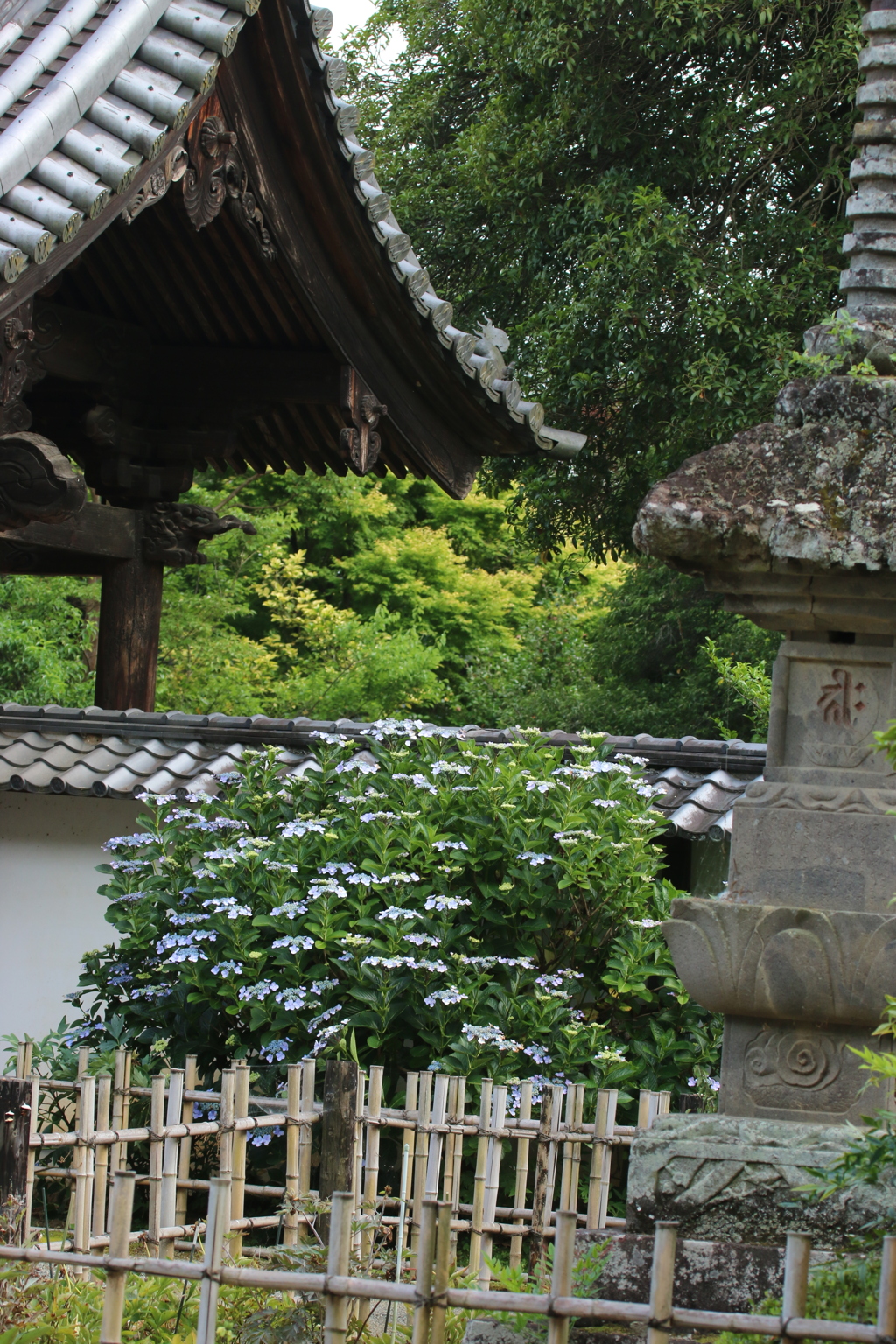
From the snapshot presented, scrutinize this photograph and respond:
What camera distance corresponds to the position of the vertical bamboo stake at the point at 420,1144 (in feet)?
12.7

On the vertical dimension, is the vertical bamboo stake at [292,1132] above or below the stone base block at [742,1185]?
below

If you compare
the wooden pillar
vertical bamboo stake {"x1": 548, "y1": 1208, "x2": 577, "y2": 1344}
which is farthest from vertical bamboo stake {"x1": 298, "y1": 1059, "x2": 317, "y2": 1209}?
the wooden pillar

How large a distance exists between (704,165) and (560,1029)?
817 centimetres

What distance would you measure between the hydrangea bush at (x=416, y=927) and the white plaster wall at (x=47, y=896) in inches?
46.4

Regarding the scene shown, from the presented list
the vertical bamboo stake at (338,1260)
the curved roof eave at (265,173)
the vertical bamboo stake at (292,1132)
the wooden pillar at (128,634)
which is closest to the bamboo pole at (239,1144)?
the vertical bamboo stake at (292,1132)

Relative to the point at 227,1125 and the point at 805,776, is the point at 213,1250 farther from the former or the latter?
the point at 805,776

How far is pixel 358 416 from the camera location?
5.73 meters

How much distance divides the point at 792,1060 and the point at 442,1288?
1.13m

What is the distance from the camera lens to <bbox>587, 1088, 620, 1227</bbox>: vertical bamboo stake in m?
3.99

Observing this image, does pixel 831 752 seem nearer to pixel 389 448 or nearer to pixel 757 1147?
pixel 757 1147

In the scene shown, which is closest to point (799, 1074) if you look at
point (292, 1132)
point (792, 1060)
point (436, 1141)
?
point (792, 1060)

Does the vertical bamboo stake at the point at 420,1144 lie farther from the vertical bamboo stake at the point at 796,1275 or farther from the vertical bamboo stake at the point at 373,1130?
the vertical bamboo stake at the point at 796,1275

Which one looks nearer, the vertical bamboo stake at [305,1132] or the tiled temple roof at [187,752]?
the vertical bamboo stake at [305,1132]

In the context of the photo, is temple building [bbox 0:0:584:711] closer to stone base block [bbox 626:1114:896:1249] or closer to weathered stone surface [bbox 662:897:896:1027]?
weathered stone surface [bbox 662:897:896:1027]
